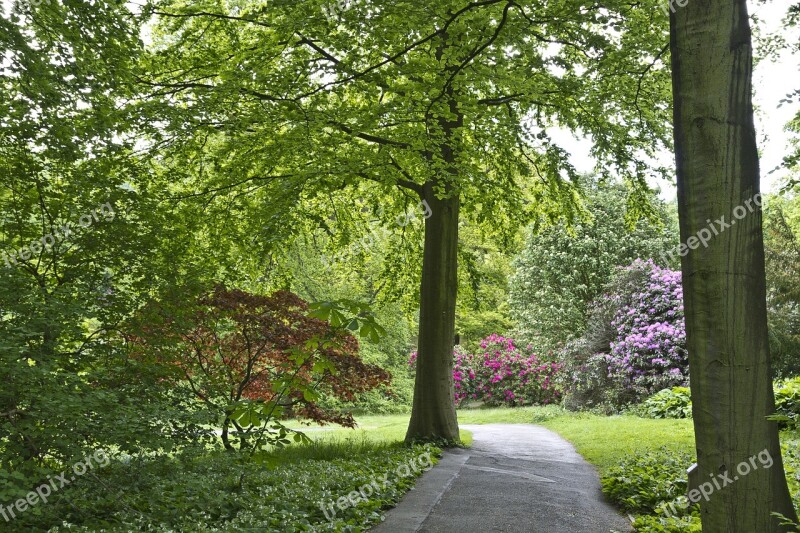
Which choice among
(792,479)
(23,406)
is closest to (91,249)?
(23,406)

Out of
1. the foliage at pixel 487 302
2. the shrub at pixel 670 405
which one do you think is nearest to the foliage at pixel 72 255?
the shrub at pixel 670 405

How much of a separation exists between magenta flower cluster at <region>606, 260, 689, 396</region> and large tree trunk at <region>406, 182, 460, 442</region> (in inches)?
372

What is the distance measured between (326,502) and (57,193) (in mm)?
4116

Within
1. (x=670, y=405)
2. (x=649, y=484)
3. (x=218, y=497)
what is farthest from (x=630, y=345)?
(x=218, y=497)

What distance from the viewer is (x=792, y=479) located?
21.2ft

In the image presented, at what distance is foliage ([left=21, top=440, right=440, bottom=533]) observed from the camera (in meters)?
4.79

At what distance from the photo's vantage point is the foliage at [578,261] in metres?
23.7

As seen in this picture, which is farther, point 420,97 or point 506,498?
point 420,97

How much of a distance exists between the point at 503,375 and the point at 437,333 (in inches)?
636

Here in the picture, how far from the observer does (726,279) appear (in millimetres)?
3576

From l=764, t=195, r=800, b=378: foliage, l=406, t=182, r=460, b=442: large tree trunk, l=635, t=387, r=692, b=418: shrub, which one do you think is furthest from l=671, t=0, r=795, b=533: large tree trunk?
l=764, t=195, r=800, b=378: foliage

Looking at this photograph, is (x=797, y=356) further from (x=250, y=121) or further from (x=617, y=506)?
(x=250, y=121)

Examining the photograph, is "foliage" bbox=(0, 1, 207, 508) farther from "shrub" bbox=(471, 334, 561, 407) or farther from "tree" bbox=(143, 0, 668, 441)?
"shrub" bbox=(471, 334, 561, 407)

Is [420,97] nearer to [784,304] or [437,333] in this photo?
[437,333]
